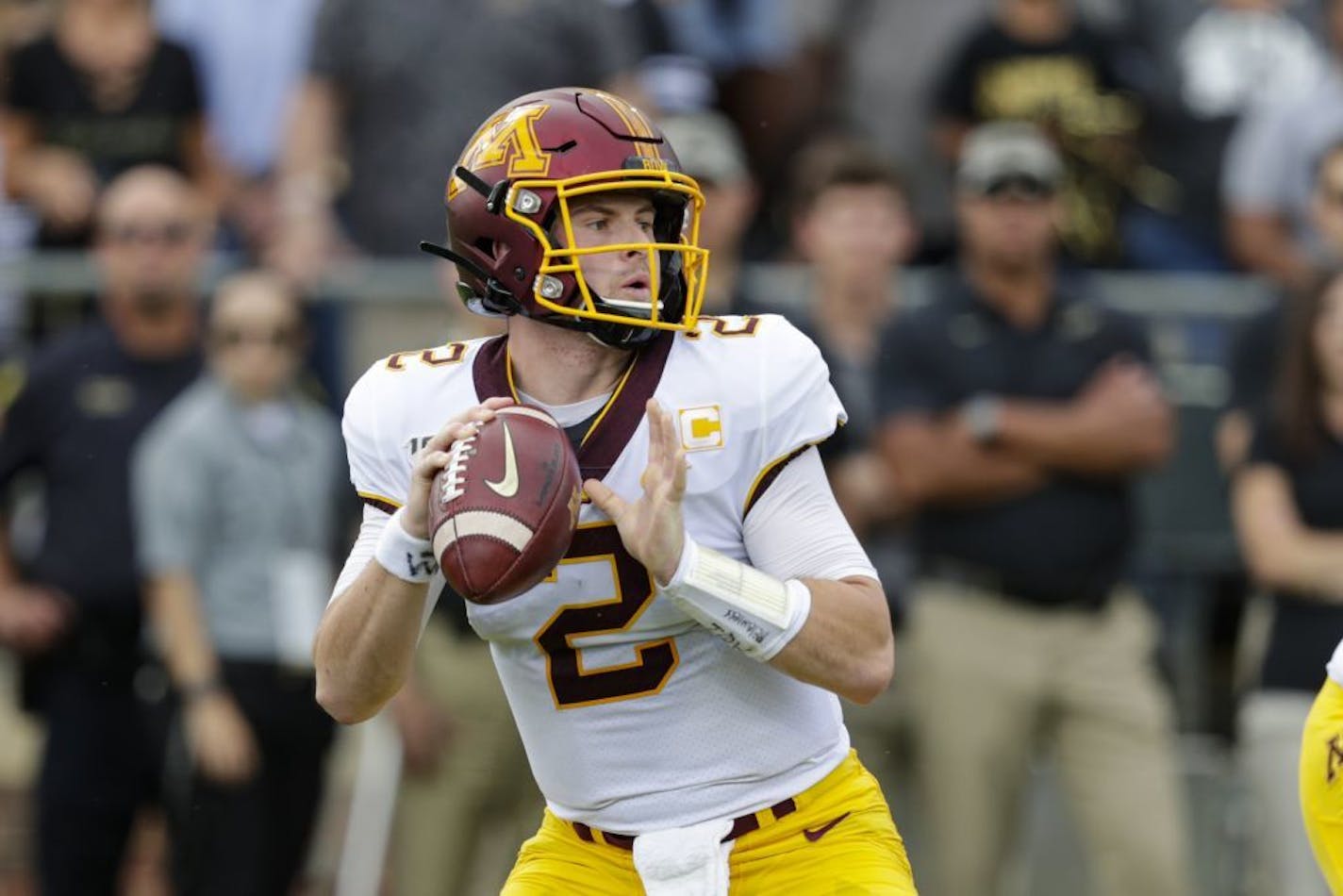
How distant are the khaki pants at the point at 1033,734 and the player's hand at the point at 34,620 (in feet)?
9.01

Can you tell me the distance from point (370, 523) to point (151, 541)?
3.43 meters

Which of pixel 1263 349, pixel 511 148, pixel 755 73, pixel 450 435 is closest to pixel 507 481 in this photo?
pixel 450 435

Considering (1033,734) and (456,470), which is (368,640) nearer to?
(456,470)

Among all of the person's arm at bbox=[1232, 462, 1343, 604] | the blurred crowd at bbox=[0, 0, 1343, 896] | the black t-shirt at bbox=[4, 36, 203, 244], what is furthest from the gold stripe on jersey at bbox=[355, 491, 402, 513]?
the black t-shirt at bbox=[4, 36, 203, 244]

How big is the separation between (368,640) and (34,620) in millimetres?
3881

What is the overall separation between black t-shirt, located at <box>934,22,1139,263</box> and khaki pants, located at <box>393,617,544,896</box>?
2.74 metres

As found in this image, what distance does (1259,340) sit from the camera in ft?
24.2

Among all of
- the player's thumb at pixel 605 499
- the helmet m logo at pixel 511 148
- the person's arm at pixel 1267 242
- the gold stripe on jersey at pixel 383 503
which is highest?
the helmet m logo at pixel 511 148

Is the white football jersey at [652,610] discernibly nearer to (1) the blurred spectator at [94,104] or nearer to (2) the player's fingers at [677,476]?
(2) the player's fingers at [677,476]

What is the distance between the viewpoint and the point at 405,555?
3.92 metres

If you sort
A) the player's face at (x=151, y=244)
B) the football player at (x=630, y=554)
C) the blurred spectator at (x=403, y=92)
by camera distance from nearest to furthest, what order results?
the football player at (x=630, y=554) → the player's face at (x=151, y=244) → the blurred spectator at (x=403, y=92)

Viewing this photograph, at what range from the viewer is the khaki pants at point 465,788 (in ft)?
23.6

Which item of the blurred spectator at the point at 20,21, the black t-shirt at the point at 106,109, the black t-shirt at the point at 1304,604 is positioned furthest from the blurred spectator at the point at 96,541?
the black t-shirt at the point at 1304,604

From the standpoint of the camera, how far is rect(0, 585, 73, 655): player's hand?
7.59 m
